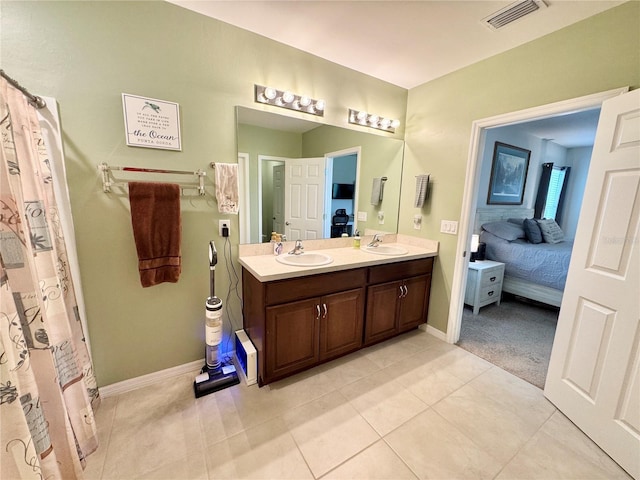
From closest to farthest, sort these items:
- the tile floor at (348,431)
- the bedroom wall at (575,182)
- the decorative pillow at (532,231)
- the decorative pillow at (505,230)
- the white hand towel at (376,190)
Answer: the tile floor at (348,431), the white hand towel at (376,190), the decorative pillow at (505,230), the decorative pillow at (532,231), the bedroom wall at (575,182)

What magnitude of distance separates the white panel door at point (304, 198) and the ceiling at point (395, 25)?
2.99 ft

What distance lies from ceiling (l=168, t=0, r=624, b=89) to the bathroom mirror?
1.85 ft

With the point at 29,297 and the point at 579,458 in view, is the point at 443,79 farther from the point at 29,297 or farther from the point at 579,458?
the point at 29,297

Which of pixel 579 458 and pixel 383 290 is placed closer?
pixel 579 458

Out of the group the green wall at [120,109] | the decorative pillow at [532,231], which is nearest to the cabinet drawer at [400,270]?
the green wall at [120,109]

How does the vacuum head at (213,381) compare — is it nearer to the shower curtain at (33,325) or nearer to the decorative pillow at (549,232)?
the shower curtain at (33,325)

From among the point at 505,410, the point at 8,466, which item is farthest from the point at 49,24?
the point at 505,410

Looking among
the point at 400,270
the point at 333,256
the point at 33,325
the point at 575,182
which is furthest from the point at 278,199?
the point at 575,182

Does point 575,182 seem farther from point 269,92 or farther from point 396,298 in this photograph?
point 269,92

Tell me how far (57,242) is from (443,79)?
3152mm

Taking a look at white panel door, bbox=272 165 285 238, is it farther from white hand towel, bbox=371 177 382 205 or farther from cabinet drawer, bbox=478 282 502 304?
cabinet drawer, bbox=478 282 502 304

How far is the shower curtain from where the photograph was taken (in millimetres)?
813

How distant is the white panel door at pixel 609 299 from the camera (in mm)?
1334

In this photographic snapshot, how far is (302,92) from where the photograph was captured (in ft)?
7.02
